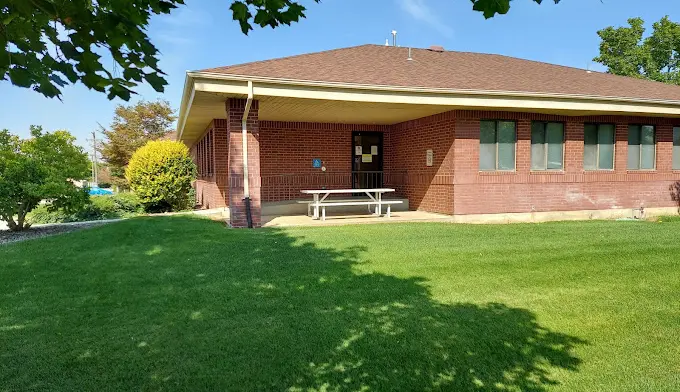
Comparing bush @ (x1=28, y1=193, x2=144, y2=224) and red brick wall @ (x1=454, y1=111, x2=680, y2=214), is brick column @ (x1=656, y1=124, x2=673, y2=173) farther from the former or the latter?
bush @ (x1=28, y1=193, x2=144, y2=224)

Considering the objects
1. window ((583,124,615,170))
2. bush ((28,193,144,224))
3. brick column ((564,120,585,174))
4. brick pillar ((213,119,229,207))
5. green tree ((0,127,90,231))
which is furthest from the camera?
bush ((28,193,144,224))

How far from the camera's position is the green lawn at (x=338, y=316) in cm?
294

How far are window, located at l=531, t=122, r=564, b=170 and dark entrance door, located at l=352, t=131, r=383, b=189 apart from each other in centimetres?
478

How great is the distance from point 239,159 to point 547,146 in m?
7.97

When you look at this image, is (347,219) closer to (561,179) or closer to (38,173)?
(561,179)

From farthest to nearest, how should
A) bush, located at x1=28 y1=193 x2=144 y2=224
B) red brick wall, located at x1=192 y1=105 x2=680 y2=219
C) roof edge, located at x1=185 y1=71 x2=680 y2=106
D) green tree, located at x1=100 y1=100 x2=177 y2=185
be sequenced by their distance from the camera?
green tree, located at x1=100 y1=100 x2=177 y2=185
bush, located at x1=28 y1=193 x2=144 y2=224
red brick wall, located at x1=192 y1=105 x2=680 y2=219
roof edge, located at x1=185 y1=71 x2=680 y2=106

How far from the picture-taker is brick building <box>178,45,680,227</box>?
30.2 ft

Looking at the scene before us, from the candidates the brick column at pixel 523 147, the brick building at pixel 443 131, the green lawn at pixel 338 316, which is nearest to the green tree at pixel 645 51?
the brick building at pixel 443 131

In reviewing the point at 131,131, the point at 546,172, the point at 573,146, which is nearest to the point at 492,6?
the point at 546,172

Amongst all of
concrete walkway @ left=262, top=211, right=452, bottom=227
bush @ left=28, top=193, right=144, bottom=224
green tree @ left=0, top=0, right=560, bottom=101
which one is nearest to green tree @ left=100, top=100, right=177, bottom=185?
bush @ left=28, top=193, right=144, bottom=224

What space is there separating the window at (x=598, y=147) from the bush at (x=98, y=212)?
13.2 m

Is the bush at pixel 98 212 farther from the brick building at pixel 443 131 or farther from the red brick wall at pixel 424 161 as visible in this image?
the red brick wall at pixel 424 161

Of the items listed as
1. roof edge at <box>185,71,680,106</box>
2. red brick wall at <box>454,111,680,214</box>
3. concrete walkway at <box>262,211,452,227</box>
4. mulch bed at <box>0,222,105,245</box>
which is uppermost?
roof edge at <box>185,71,680,106</box>

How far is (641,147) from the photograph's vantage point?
493 inches
